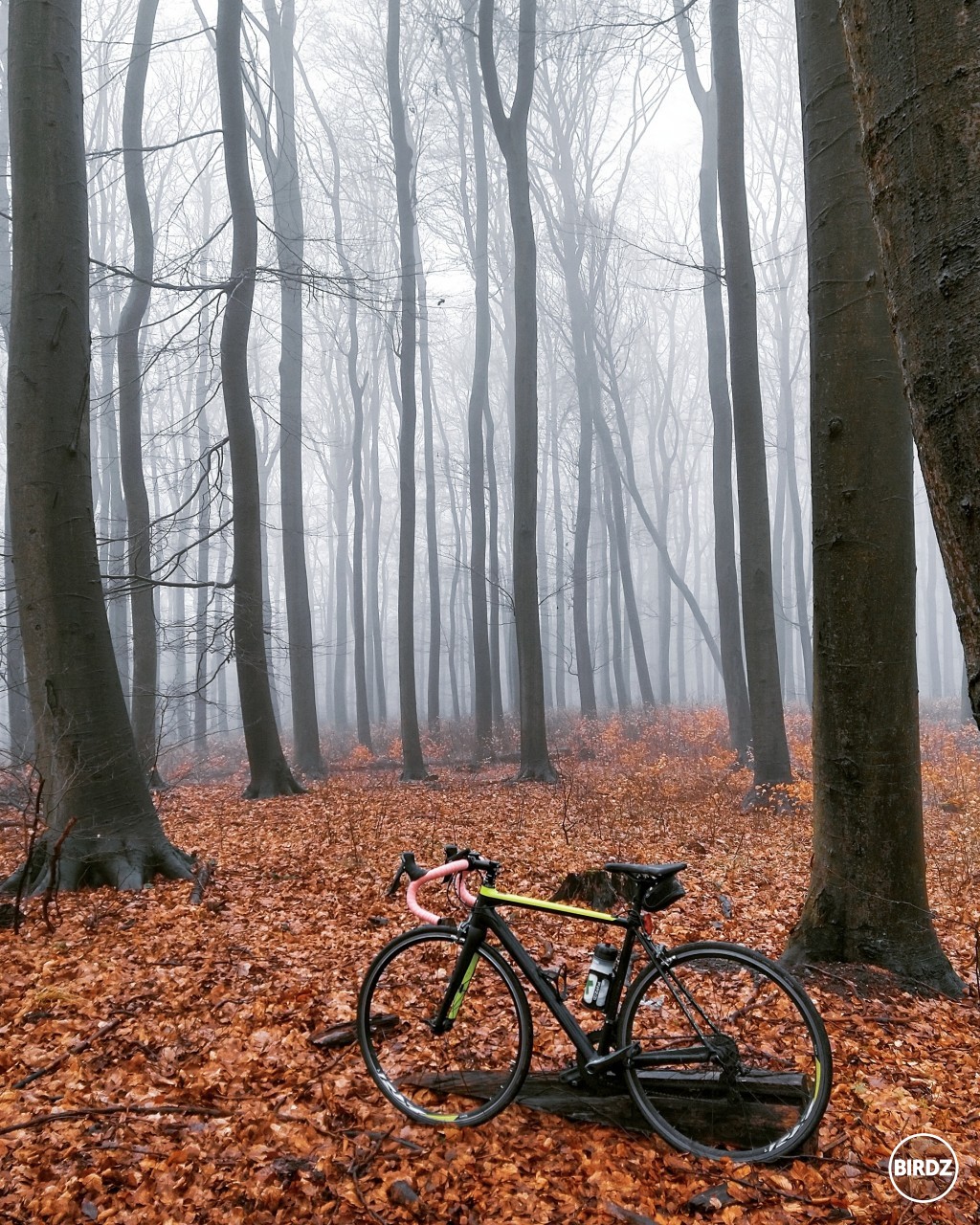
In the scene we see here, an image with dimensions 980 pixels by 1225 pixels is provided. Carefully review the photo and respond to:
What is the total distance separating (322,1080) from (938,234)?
3880mm

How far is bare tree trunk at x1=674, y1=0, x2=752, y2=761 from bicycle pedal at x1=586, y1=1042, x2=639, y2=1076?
1103 cm

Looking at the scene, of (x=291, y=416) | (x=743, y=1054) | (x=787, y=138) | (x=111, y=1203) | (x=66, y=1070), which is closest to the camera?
(x=111, y=1203)

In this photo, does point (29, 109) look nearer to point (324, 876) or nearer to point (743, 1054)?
point (324, 876)

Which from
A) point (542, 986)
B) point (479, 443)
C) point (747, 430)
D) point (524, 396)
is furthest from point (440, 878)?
point (479, 443)

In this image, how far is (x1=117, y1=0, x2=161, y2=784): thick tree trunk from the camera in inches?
477

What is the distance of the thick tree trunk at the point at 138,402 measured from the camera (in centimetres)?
1211

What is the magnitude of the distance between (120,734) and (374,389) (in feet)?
86.0

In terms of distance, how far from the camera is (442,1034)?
3504 mm

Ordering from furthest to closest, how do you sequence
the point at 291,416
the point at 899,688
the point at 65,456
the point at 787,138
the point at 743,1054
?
the point at 787,138, the point at 291,416, the point at 65,456, the point at 899,688, the point at 743,1054

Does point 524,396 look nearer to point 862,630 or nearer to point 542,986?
point 862,630

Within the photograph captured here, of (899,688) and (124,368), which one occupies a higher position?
(124,368)

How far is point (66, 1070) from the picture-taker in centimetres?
360

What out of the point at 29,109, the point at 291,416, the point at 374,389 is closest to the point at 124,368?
the point at 291,416

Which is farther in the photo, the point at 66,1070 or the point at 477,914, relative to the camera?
the point at 66,1070
